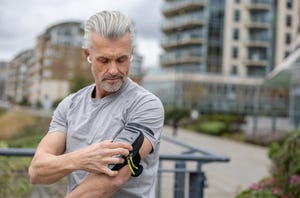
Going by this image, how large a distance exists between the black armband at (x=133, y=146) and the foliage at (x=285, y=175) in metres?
3.23

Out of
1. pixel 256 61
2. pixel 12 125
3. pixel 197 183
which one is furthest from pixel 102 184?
pixel 256 61

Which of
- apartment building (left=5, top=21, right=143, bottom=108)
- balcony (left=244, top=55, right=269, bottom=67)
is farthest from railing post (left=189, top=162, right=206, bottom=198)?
apartment building (left=5, top=21, right=143, bottom=108)

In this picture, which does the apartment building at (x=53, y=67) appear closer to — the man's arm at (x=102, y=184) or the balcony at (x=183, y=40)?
the balcony at (x=183, y=40)

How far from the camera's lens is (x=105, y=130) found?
1548 millimetres

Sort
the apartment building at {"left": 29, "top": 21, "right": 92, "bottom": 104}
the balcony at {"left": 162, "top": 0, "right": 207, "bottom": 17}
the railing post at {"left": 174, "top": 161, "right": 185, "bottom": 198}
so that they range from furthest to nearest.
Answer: the apartment building at {"left": 29, "top": 21, "right": 92, "bottom": 104}
the balcony at {"left": 162, "top": 0, "right": 207, "bottom": 17}
the railing post at {"left": 174, "top": 161, "right": 185, "bottom": 198}

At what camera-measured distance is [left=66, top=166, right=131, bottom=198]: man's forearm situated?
1.44m

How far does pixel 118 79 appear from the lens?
1.55 metres

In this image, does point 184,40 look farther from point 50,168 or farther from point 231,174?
point 50,168

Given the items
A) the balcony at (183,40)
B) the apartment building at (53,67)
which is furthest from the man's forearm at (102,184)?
the apartment building at (53,67)

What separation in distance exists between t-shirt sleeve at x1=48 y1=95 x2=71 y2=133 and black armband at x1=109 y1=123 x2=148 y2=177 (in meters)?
0.33

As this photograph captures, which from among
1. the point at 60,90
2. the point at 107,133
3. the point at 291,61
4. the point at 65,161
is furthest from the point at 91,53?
the point at 60,90

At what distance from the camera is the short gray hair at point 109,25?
1.49 m

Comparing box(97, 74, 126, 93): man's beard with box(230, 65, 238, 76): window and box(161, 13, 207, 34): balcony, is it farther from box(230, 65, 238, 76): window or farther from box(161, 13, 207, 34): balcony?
box(161, 13, 207, 34): balcony

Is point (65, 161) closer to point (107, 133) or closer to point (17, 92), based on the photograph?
point (107, 133)
